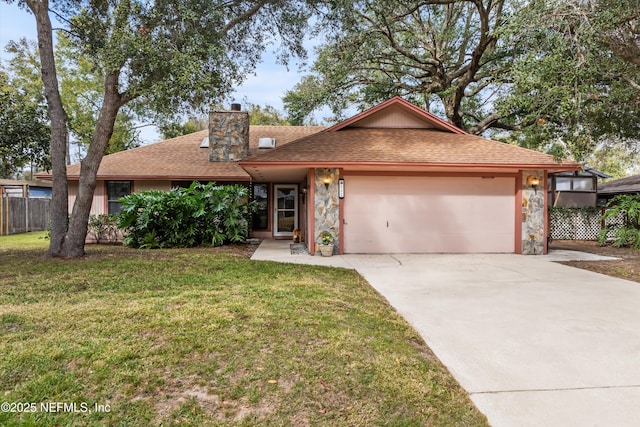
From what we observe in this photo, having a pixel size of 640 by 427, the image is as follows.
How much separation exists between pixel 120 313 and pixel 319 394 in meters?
2.73

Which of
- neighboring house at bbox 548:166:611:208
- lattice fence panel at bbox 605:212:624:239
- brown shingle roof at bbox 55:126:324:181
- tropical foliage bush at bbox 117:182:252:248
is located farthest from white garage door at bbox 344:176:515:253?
neighboring house at bbox 548:166:611:208

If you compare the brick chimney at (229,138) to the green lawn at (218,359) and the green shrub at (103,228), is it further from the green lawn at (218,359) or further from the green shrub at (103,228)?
the green lawn at (218,359)

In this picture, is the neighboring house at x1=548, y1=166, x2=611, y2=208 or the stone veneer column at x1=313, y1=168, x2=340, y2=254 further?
the neighboring house at x1=548, y1=166, x2=611, y2=208

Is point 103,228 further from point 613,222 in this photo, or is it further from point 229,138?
point 613,222

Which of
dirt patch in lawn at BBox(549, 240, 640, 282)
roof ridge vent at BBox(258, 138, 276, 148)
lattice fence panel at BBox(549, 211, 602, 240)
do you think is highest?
roof ridge vent at BBox(258, 138, 276, 148)

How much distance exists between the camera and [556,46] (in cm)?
765

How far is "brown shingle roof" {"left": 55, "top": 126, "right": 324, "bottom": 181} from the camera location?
12.1 metres

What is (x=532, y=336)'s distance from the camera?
12.5ft

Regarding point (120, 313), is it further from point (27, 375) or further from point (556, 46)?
point (556, 46)

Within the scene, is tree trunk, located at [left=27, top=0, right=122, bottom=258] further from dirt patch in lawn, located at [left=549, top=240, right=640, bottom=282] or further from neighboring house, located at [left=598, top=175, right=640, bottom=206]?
neighboring house, located at [left=598, top=175, right=640, bottom=206]

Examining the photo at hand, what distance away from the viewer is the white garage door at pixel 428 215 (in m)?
9.74

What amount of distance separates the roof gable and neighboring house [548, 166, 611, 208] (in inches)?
261

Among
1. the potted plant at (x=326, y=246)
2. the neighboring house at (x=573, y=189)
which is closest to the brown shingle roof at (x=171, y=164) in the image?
the potted plant at (x=326, y=246)

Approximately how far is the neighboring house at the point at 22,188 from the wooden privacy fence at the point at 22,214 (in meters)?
4.68
